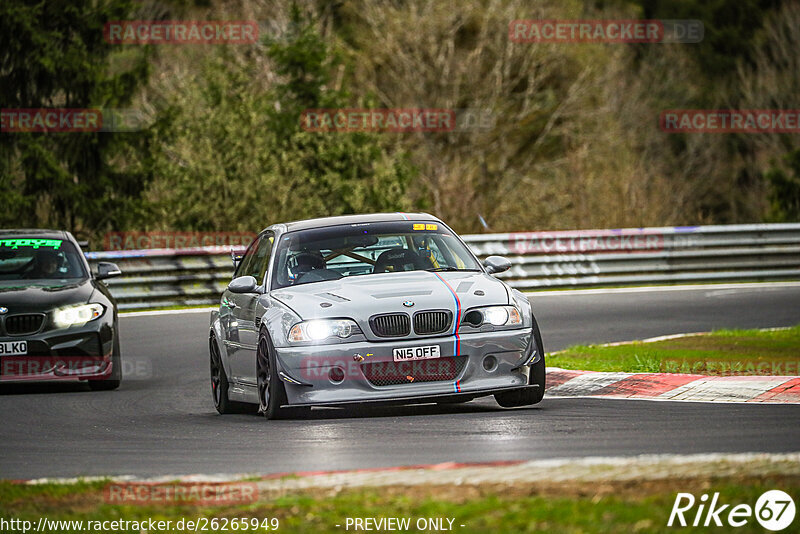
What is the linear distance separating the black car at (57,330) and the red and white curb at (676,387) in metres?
4.39

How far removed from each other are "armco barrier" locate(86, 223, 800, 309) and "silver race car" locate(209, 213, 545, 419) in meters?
11.8

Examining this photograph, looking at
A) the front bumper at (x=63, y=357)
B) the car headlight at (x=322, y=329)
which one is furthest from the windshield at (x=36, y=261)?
the car headlight at (x=322, y=329)

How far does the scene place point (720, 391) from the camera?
10.9 metres

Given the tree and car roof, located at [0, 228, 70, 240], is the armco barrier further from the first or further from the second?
the tree

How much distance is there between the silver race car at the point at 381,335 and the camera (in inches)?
392

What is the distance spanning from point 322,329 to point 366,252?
1.50 m

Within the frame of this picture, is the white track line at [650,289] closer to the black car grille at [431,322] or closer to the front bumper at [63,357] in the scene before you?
the front bumper at [63,357]

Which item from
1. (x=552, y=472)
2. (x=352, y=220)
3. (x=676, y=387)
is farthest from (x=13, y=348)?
(x=552, y=472)

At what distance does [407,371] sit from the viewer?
392 inches

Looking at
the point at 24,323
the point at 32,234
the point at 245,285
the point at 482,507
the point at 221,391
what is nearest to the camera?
the point at 482,507

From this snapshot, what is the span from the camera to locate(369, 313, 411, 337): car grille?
393 inches

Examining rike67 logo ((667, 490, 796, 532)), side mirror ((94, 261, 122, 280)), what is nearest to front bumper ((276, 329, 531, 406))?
rike67 logo ((667, 490, 796, 532))

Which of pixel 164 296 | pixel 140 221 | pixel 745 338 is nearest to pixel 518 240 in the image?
pixel 164 296

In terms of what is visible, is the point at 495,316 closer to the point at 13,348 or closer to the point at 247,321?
the point at 247,321
